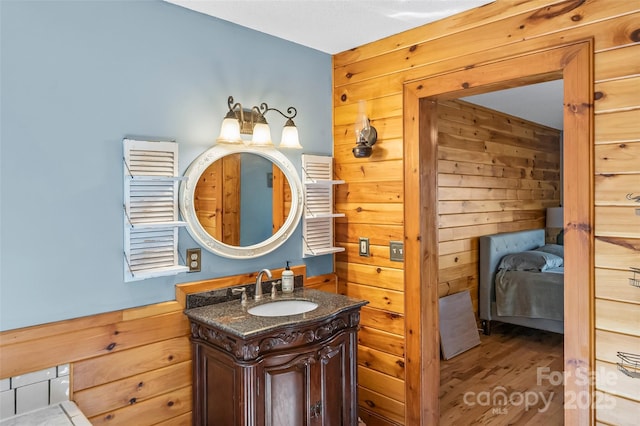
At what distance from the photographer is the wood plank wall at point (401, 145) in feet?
5.60

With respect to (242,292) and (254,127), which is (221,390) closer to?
(242,292)

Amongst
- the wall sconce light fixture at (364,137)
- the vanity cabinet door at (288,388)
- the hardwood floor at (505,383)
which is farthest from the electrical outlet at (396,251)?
the hardwood floor at (505,383)

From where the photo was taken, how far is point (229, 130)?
2.17 metres

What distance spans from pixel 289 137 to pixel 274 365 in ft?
4.08

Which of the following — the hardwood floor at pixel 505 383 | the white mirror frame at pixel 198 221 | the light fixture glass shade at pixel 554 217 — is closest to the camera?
the white mirror frame at pixel 198 221

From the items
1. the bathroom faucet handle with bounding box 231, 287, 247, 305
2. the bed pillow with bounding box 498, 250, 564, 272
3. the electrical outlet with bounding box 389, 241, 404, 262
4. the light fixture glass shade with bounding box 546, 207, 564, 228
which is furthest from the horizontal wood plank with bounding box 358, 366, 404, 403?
the light fixture glass shade with bounding box 546, 207, 564, 228

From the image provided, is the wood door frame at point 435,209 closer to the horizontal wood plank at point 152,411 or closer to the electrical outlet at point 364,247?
the electrical outlet at point 364,247

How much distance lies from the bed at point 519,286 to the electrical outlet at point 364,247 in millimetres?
2240

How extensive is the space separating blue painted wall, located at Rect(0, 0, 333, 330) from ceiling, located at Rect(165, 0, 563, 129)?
0.46ft

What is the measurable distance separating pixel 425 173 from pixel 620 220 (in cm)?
98

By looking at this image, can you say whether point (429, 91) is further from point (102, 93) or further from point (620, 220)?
point (102, 93)

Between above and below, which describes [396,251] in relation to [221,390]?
above

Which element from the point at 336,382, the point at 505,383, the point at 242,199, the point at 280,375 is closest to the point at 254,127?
the point at 242,199

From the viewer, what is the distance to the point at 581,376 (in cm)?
181
